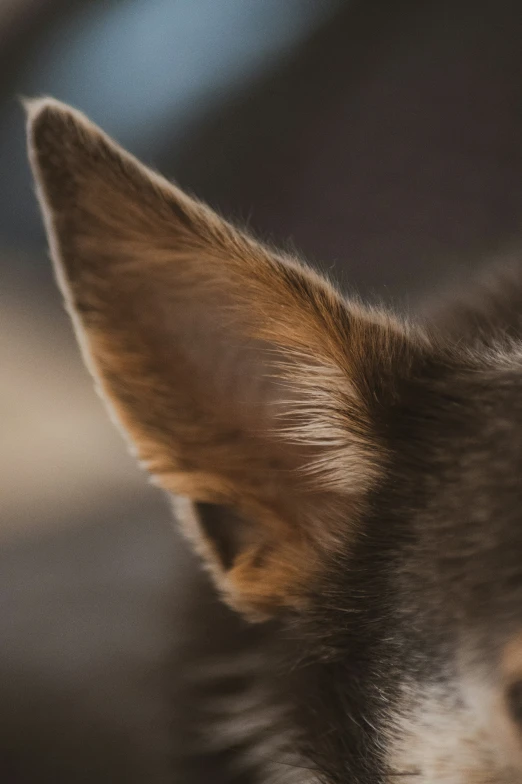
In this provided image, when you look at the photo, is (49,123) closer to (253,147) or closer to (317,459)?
(317,459)

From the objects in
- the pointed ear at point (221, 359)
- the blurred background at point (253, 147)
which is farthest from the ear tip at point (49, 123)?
the blurred background at point (253, 147)

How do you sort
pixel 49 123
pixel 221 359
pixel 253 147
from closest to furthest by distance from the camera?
pixel 49 123
pixel 221 359
pixel 253 147

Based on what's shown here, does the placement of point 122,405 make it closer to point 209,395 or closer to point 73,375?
point 209,395

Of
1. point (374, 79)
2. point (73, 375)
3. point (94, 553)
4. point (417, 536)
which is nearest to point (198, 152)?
point (374, 79)

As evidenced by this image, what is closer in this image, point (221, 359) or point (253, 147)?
point (221, 359)

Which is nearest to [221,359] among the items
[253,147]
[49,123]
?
[49,123]
